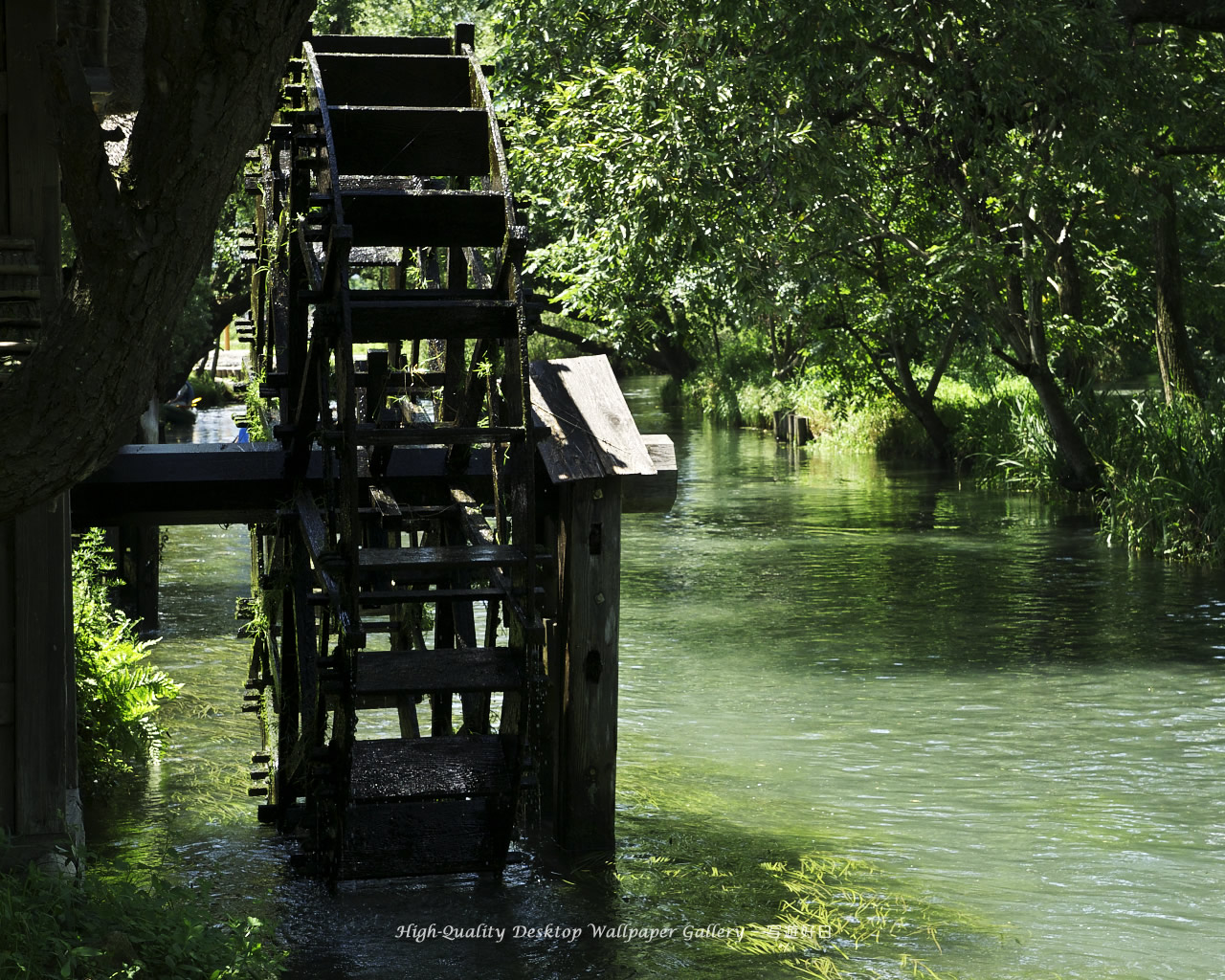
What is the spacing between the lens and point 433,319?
597 cm

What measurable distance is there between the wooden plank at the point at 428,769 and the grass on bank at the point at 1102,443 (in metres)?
11.4

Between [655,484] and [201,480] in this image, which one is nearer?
[655,484]

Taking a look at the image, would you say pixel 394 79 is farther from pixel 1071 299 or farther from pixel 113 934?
pixel 1071 299

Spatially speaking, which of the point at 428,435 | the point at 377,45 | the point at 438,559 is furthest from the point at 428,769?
the point at 377,45

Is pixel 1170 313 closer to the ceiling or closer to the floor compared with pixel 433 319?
closer to the ceiling

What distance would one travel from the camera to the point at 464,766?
571 cm

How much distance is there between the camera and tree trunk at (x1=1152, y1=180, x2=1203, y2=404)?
18.1m

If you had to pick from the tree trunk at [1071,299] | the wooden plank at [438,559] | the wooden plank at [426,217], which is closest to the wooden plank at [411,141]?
the wooden plank at [426,217]

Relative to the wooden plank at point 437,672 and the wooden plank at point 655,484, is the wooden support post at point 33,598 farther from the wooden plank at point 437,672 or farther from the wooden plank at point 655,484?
the wooden plank at point 655,484

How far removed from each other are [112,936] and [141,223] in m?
2.03

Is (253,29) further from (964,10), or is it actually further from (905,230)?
(905,230)

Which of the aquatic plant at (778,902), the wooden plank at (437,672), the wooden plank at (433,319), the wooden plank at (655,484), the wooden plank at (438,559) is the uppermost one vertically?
the wooden plank at (433,319)

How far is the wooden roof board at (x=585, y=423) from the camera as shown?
6062mm

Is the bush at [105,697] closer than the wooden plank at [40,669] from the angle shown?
No
